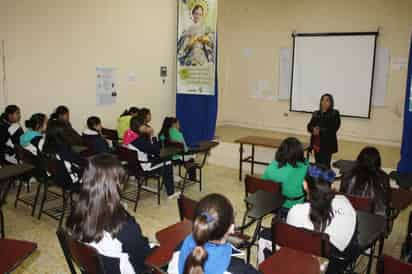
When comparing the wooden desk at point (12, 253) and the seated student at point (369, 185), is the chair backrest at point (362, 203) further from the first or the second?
the wooden desk at point (12, 253)

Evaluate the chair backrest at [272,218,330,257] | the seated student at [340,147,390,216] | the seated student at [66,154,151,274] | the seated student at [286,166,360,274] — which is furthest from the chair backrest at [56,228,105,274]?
the seated student at [340,147,390,216]

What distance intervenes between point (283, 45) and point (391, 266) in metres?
7.69

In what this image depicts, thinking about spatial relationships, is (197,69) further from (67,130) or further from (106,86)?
(67,130)

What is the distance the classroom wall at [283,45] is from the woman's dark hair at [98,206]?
7110mm

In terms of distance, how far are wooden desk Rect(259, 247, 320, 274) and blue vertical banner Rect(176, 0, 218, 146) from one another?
469 cm

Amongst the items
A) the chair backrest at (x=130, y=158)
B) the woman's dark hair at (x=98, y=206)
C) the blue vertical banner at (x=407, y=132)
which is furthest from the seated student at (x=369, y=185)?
the blue vertical banner at (x=407, y=132)

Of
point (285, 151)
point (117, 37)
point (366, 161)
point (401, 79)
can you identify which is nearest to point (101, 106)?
point (117, 37)

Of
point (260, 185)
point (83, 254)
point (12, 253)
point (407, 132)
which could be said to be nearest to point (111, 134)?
point (260, 185)

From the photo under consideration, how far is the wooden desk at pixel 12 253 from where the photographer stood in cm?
180

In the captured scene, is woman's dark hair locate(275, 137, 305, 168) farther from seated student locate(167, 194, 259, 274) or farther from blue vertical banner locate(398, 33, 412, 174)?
blue vertical banner locate(398, 33, 412, 174)

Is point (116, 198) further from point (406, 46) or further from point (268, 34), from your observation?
point (268, 34)

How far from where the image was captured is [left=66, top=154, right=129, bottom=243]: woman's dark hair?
1.91 m

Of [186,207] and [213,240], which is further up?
[213,240]

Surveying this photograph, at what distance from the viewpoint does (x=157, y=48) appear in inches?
277
